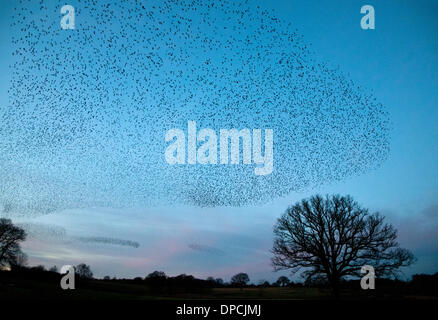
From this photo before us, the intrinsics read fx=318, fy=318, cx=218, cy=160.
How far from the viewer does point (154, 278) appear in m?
46.0

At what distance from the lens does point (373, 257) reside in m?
24.9

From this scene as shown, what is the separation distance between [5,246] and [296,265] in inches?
2040

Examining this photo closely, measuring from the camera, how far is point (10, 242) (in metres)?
55.1

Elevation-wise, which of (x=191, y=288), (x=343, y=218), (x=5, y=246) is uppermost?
(x=343, y=218)

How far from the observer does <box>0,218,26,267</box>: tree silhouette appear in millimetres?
54188

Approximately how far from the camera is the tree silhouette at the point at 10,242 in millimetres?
54188

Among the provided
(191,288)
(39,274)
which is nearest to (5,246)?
(39,274)
